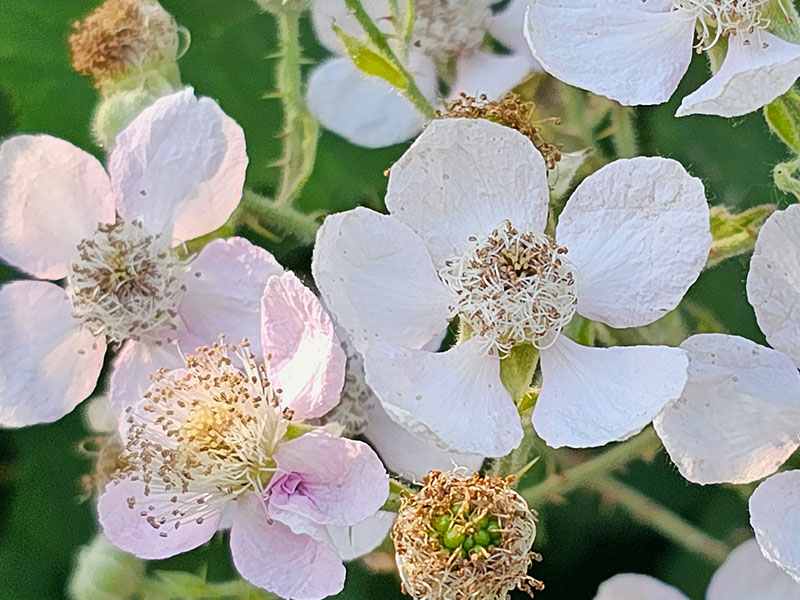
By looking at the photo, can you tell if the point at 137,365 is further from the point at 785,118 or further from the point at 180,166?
the point at 785,118

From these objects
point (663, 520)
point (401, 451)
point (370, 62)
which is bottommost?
point (663, 520)

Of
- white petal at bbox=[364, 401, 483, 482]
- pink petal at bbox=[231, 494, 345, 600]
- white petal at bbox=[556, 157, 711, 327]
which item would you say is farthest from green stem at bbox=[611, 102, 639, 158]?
pink petal at bbox=[231, 494, 345, 600]

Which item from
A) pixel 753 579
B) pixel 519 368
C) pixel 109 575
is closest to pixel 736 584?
pixel 753 579

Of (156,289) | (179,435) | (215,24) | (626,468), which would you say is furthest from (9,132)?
(626,468)

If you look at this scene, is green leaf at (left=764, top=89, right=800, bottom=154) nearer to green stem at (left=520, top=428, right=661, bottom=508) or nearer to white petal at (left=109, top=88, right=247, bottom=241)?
green stem at (left=520, top=428, right=661, bottom=508)

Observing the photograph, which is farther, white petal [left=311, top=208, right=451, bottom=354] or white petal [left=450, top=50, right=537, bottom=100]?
white petal [left=450, top=50, right=537, bottom=100]

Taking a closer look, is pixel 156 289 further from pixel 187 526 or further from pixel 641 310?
pixel 641 310

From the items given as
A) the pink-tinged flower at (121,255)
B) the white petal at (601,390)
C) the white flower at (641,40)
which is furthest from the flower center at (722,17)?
the pink-tinged flower at (121,255)
